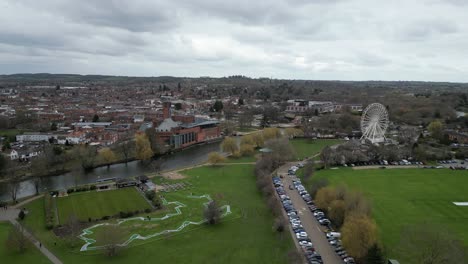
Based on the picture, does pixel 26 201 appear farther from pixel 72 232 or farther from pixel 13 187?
pixel 72 232

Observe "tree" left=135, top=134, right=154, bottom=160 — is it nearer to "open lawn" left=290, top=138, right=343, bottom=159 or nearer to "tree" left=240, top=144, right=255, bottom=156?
"tree" left=240, top=144, right=255, bottom=156

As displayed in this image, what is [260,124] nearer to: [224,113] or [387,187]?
[224,113]

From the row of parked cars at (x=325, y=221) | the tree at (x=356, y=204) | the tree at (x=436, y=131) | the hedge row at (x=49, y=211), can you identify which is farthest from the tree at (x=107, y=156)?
the tree at (x=436, y=131)

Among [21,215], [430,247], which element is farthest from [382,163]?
[21,215]

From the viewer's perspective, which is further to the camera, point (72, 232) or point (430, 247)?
point (72, 232)

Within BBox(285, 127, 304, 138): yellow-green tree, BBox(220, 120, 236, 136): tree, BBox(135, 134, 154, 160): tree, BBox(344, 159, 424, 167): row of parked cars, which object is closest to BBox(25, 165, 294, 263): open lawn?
BBox(135, 134, 154, 160): tree

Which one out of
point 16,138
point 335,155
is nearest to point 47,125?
point 16,138
